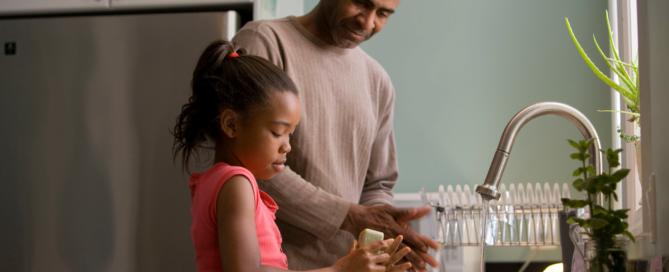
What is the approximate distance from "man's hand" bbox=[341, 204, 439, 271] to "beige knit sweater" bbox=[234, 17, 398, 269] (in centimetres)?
2

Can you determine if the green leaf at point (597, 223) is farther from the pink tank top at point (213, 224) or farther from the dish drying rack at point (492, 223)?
the pink tank top at point (213, 224)

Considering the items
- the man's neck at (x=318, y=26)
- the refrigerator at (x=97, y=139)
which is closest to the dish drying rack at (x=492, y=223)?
the man's neck at (x=318, y=26)

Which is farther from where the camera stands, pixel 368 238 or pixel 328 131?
pixel 328 131

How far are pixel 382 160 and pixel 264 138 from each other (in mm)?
687

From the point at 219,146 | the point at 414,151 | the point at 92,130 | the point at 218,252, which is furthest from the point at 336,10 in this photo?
the point at 414,151

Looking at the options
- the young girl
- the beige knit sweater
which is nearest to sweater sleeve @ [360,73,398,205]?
the beige knit sweater

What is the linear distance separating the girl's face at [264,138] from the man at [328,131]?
35 centimetres

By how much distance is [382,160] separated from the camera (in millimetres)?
1928

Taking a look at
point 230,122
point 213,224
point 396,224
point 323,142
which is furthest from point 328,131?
point 213,224

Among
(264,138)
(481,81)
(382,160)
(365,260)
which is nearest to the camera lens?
(365,260)

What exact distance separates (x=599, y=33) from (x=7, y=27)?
1.89m

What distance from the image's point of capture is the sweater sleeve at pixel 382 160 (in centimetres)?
193

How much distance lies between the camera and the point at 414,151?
3293 millimetres

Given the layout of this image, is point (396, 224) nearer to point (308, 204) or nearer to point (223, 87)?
point (308, 204)
